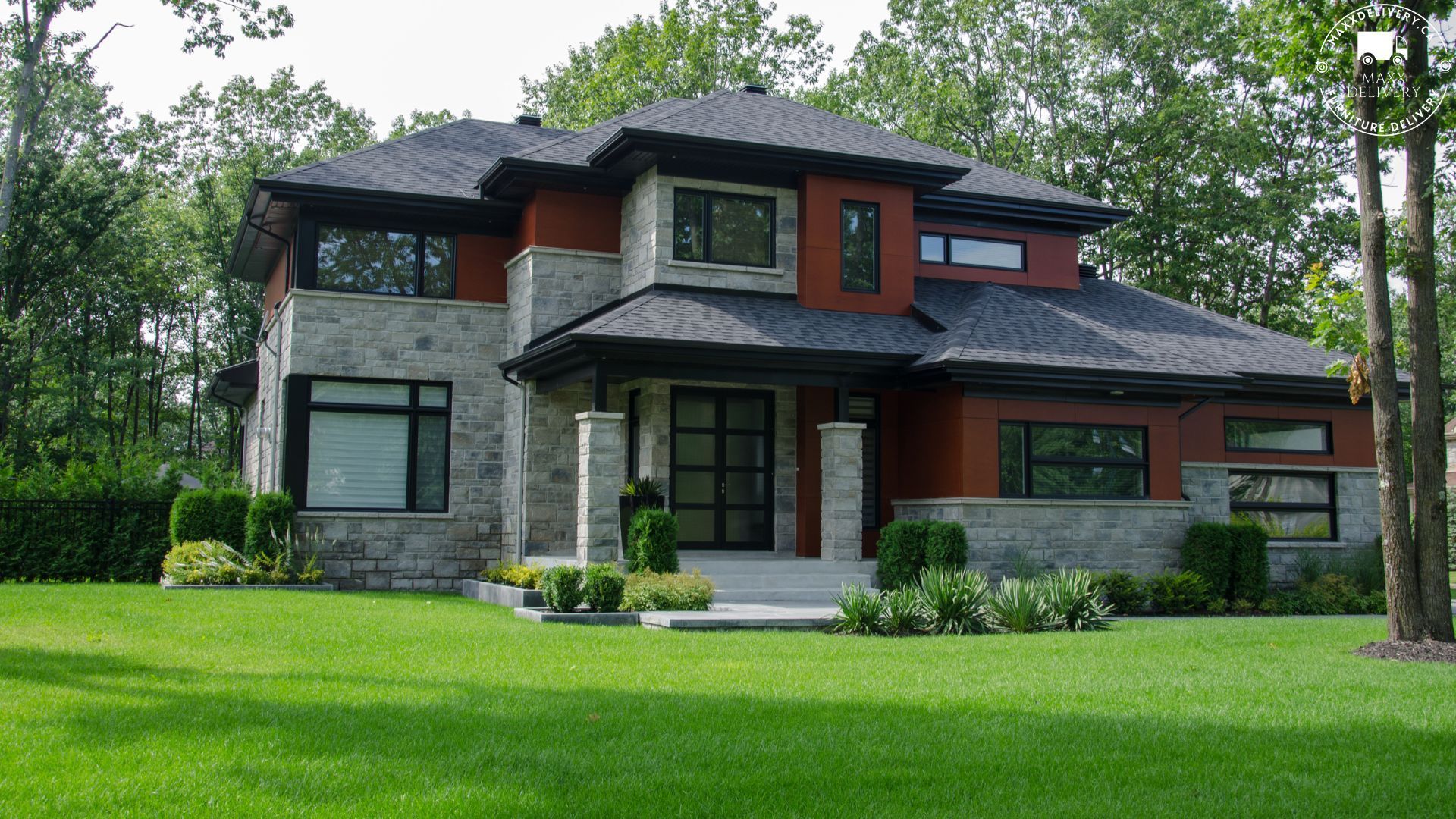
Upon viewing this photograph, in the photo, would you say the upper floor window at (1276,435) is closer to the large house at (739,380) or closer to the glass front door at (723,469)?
the large house at (739,380)

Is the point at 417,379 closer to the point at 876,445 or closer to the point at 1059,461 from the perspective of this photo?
the point at 876,445

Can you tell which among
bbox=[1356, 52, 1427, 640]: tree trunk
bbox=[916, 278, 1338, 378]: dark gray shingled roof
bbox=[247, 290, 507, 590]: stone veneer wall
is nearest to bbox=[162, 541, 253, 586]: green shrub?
bbox=[247, 290, 507, 590]: stone veneer wall

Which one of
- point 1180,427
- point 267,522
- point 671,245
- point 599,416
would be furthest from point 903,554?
point 267,522

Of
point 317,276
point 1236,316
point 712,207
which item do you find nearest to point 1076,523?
point 712,207

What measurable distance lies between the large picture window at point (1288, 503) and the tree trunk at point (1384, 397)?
7627 millimetres

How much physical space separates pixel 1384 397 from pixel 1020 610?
381 centimetres

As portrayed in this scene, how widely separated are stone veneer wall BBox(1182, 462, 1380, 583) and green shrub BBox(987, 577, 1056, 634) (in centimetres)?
599

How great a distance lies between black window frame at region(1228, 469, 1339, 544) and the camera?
59.7 ft

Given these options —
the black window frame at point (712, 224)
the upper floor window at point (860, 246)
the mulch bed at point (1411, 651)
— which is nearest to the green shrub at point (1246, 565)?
the mulch bed at point (1411, 651)

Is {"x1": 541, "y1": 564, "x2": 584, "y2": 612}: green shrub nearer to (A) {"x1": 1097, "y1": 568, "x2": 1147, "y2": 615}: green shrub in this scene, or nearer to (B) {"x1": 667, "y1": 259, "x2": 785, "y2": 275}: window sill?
(B) {"x1": 667, "y1": 259, "x2": 785, "y2": 275}: window sill

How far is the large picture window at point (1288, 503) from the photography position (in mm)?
18250

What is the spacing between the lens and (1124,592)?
50.3 ft

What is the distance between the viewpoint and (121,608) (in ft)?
40.0

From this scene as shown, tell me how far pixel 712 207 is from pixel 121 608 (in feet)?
30.0
